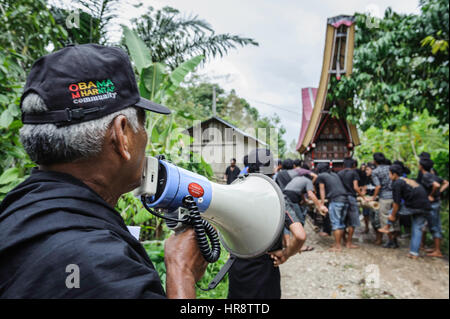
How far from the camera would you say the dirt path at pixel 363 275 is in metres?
3.95

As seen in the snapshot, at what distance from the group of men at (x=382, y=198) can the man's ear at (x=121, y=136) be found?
13.0 ft

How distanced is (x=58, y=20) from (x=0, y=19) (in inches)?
22.7

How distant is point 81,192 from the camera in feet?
2.31

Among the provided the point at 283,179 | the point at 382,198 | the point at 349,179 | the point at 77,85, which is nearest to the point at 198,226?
the point at 77,85

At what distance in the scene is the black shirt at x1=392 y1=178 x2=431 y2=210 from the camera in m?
4.91

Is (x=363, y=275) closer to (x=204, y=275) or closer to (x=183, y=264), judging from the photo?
(x=204, y=275)

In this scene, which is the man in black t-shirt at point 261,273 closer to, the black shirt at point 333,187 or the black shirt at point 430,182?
the black shirt at point 333,187

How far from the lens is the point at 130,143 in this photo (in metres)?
0.85

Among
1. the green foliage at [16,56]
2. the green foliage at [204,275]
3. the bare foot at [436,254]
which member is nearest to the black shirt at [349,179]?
the bare foot at [436,254]

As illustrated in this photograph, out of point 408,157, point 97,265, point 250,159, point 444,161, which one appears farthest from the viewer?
point 408,157

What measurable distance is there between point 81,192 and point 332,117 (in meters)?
8.20
